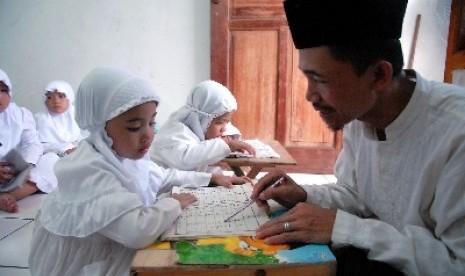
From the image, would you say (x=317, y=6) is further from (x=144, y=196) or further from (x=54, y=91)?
(x=54, y=91)

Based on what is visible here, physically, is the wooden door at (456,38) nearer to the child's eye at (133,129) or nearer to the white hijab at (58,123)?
the child's eye at (133,129)

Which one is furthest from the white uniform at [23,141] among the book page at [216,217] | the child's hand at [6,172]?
the book page at [216,217]

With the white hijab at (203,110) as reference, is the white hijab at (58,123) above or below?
below

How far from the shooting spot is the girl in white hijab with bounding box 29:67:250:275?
0.99 meters

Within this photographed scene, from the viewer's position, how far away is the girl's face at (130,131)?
51.0 inches

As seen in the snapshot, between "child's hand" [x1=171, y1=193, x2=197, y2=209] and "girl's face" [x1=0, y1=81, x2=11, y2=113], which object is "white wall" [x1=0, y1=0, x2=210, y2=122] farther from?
"child's hand" [x1=171, y1=193, x2=197, y2=209]

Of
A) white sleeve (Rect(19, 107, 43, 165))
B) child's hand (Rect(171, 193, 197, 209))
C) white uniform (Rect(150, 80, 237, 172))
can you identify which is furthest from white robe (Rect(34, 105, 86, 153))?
child's hand (Rect(171, 193, 197, 209))

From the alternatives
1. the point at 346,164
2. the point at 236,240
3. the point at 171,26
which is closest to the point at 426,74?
the point at 171,26

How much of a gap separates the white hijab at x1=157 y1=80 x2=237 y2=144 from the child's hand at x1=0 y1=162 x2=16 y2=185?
134 cm

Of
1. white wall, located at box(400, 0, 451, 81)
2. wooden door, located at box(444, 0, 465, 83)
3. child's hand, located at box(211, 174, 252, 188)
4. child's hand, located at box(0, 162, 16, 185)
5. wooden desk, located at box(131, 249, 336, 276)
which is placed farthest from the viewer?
white wall, located at box(400, 0, 451, 81)

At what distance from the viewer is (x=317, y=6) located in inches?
36.7

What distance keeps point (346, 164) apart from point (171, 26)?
303 centimetres

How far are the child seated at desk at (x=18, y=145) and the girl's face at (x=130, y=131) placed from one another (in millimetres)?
1910

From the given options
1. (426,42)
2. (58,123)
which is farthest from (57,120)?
(426,42)
